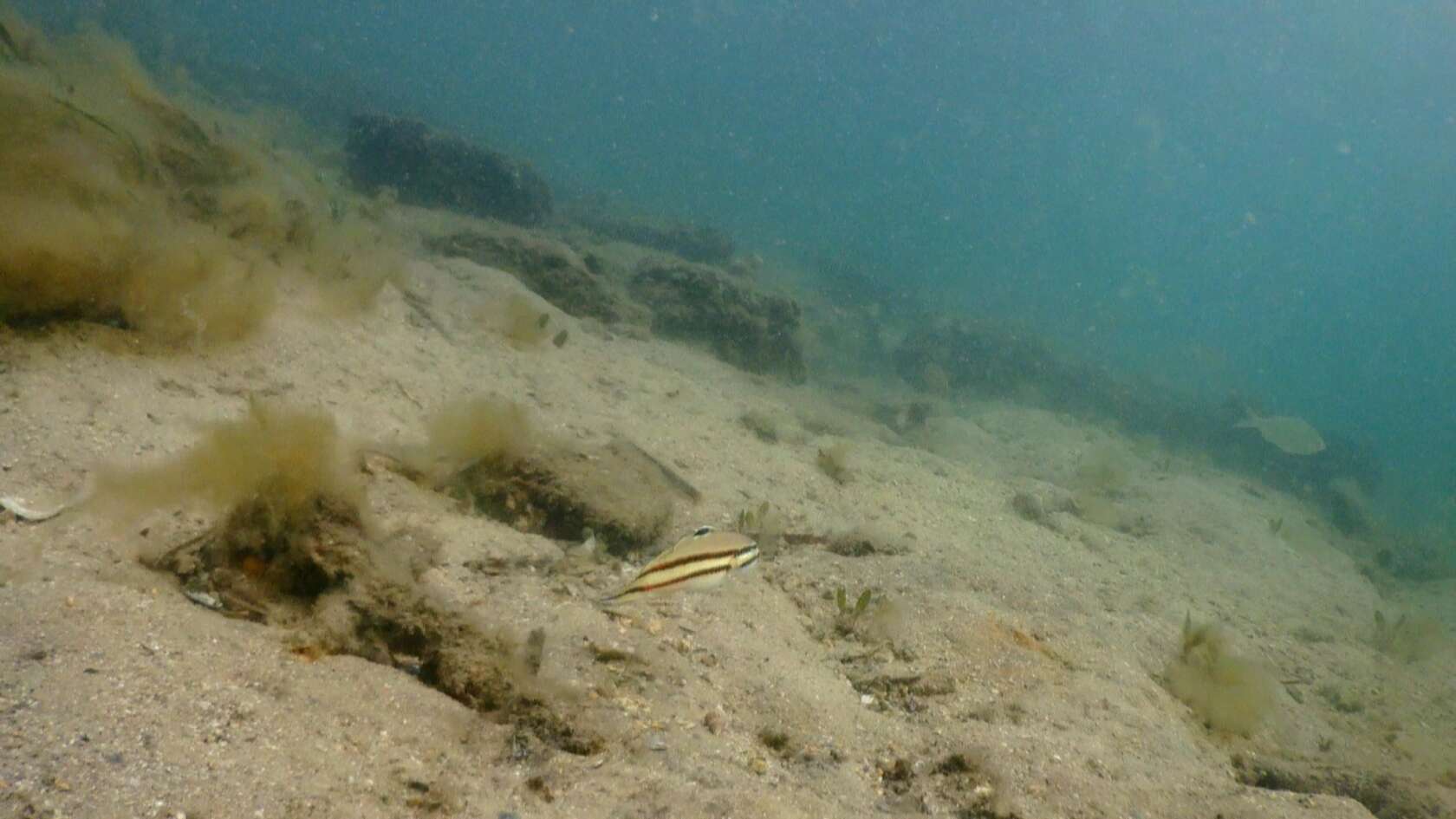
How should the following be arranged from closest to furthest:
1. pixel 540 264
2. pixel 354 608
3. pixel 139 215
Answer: pixel 354 608 → pixel 139 215 → pixel 540 264

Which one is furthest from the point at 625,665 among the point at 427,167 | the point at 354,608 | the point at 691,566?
the point at 427,167

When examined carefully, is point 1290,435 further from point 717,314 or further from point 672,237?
point 672,237

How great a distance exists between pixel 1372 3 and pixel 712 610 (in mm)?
157346

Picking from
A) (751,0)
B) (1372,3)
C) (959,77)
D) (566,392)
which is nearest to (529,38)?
(751,0)

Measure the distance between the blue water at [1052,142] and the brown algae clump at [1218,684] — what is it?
3135 centimetres

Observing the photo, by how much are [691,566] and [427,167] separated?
1746cm

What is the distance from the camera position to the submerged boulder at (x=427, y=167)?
16938mm

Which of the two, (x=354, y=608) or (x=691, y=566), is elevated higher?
(x=691, y=566)

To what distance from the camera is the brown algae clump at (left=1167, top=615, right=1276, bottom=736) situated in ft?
14.9

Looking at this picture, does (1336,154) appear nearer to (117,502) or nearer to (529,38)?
(529,38)

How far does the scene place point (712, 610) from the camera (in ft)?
13.7

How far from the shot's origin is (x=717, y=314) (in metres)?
14.3

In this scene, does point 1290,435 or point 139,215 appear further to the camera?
point 1290,435

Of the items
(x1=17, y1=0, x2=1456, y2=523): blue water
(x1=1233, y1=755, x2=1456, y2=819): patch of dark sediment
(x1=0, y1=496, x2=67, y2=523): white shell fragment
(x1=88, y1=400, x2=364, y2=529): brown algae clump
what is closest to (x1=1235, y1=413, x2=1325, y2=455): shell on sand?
(x1=17, y1=0, x2=1456, y2=523): blue water
